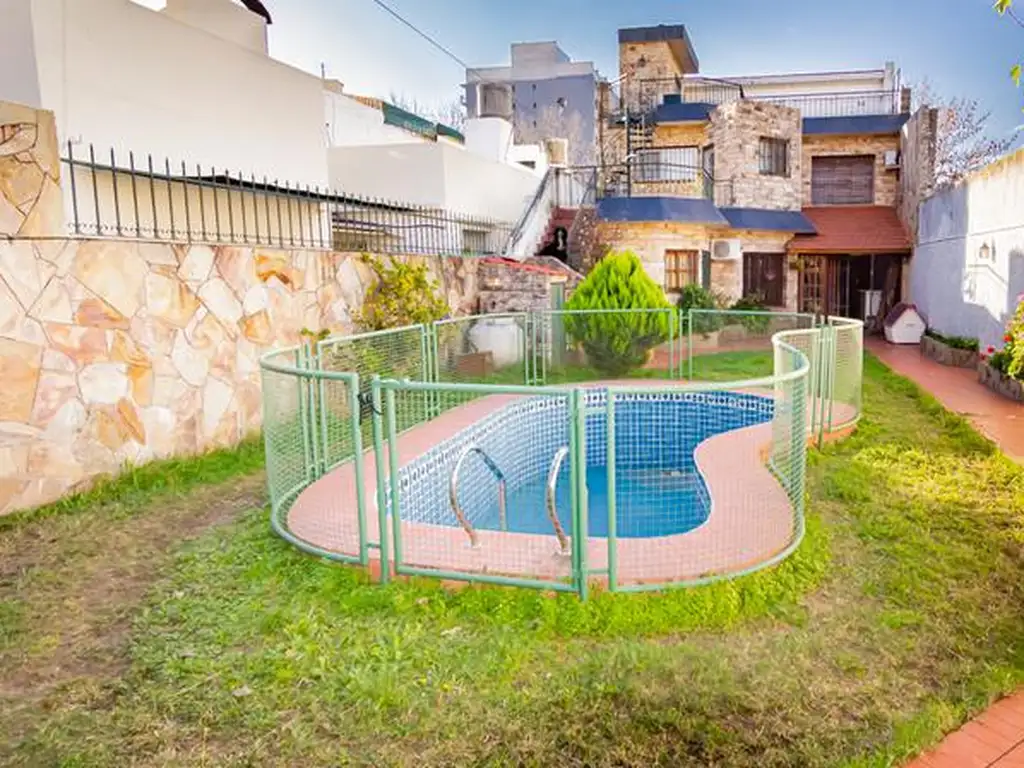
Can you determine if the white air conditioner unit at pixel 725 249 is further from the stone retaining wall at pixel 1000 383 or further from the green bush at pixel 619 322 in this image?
the stone retaining wall at pixel 1000 383

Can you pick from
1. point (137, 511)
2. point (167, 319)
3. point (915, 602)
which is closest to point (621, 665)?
point (915, 602)

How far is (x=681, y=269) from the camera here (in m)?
21.2

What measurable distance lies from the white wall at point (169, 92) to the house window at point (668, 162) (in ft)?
43.2

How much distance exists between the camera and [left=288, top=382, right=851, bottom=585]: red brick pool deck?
Answer: 498cm

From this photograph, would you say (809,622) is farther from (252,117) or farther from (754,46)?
(754,46)

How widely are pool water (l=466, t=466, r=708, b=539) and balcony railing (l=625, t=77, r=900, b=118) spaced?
70.9 ft

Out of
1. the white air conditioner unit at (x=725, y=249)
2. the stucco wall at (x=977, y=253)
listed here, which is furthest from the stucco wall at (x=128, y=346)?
the white air conditioner unit at (x=725, y=249)

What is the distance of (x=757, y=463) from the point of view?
722 cm

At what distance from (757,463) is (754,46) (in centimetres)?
3221

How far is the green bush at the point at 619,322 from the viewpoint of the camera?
13000mm

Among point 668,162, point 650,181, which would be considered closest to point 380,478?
point 650,181

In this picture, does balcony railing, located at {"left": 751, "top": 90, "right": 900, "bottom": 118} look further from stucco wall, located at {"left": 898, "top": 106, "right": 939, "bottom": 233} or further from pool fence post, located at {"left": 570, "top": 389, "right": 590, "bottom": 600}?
pool fence post, located at {"left": 570, "top": 389, "right": 590, "bottom": 600}

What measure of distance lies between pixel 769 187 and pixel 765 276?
262cm

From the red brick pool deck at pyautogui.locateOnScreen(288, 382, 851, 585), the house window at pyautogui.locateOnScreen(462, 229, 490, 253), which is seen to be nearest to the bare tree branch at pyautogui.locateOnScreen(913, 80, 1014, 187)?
the house window at pyautogui.locateOnScreen(462, 229, 490, 253)
